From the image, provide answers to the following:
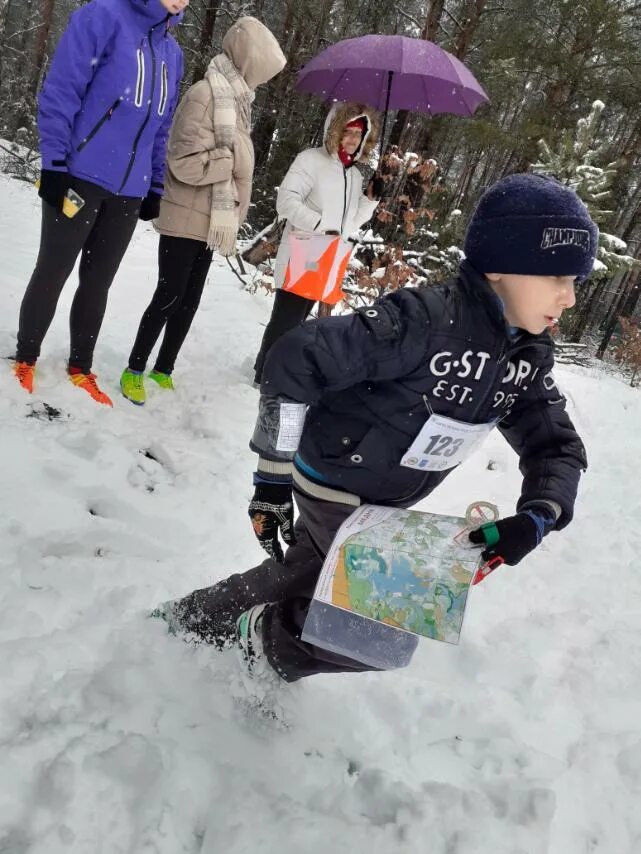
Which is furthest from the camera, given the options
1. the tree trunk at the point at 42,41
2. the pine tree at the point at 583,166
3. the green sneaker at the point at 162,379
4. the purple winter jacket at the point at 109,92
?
the tree trunk at the point at 42,41

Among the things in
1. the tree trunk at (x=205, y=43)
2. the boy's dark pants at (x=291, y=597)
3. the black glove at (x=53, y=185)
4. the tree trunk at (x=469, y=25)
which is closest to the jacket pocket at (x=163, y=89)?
the black glove at (x=53, y=185)

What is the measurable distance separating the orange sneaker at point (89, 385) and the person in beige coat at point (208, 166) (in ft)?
0.66

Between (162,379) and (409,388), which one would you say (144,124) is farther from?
(409,388)

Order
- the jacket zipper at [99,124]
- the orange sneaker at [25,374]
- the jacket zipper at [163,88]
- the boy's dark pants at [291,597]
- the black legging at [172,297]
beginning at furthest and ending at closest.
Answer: the black legging at [172,297]
the orange sneaker at [25,374]
the jacket zipper at [163,88]
the jacket zipper at [99,124]
the boy's dark pants at [291,597]

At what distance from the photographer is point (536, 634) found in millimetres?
2746

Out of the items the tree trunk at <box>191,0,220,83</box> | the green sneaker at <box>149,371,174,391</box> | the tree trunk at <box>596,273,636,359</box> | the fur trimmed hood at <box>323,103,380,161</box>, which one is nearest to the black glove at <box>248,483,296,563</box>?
the green sneaker at <box>149,371,174,391</box>

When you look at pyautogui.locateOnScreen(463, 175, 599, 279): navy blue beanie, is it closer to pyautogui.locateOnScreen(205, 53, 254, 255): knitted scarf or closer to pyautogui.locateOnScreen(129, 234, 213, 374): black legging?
pyautogui.locateOnScreen(205, 53, 254, 255): knitted scarf

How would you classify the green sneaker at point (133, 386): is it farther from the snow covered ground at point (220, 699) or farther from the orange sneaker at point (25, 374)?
the orange sneaker at point (25, 374)

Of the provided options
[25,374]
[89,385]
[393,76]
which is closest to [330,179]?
[393,76]

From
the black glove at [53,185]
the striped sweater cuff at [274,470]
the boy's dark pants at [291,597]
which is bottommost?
the boy's dark pants at [291,597]

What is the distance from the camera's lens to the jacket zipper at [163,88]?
2.86 meters

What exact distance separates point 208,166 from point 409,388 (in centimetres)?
232

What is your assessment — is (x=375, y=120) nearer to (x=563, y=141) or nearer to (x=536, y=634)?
(x=536, y=634)

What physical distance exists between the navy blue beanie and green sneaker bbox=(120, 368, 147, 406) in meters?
2.45
